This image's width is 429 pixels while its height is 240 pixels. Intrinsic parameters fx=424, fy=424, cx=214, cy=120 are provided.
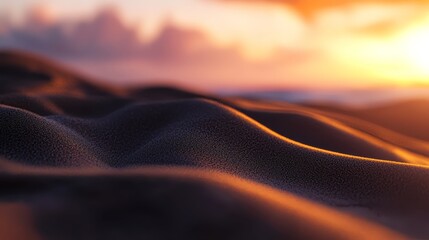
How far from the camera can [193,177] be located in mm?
1231

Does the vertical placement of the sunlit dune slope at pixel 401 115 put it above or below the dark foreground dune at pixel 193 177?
above

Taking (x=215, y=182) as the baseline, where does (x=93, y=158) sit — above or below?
below

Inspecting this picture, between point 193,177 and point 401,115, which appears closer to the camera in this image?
point 193,177

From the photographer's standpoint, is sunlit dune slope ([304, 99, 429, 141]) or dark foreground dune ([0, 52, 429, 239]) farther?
sunlit dune slope ([304, 99, 429, 141])

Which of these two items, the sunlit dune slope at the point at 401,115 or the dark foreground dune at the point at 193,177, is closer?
the dark foreground dune at the point at 193,177

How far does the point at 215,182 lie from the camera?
1232 millimetres

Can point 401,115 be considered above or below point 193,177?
above

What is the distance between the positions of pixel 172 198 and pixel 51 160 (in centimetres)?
95

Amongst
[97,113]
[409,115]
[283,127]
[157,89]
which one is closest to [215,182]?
[283,127]

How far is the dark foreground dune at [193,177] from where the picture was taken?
107cm

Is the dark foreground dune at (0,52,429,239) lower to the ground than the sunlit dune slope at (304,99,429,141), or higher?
lower

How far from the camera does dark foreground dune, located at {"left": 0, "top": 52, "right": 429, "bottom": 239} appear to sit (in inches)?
42.1

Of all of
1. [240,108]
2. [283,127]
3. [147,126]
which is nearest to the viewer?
[147,126]

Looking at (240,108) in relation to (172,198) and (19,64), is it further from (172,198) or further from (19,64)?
(19,64)
